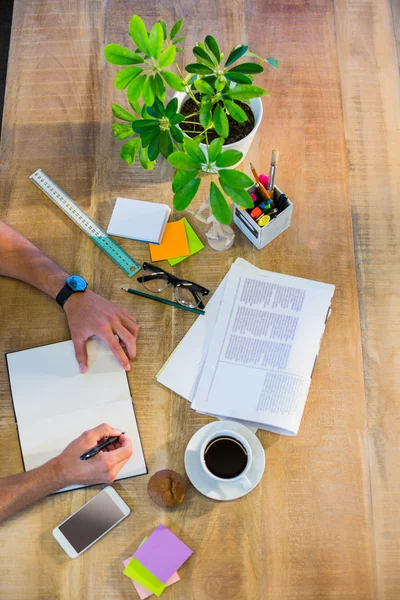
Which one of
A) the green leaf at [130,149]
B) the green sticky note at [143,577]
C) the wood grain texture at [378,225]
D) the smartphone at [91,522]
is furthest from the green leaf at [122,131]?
the green sticky note at [143,577]

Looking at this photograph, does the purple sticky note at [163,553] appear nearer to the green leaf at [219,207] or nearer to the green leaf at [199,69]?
the green leaf at [219,207]

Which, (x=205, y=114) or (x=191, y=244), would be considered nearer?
(x=205, y=114)

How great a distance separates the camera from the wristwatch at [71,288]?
1.51 metres

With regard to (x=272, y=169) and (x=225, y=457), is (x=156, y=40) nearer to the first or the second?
(x=272, y=169)

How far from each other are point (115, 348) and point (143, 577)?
50cm

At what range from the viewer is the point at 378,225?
157cm

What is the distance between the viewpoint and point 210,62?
4.44 ft

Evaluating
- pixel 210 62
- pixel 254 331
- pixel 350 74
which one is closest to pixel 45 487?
pixel 254 331

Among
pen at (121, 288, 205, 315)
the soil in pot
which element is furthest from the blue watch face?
the soil in pot

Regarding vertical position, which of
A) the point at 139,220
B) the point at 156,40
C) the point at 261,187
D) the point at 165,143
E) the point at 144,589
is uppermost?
the point at 156,40

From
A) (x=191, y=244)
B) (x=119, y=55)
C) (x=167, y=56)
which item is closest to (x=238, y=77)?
(x=167, y=56)

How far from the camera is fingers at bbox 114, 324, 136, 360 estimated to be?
1477mm

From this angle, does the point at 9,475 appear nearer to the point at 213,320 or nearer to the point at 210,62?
the point at 213,320

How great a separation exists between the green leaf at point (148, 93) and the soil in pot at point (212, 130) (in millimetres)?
165
